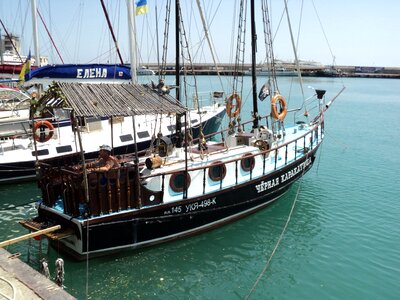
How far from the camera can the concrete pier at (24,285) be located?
730cm

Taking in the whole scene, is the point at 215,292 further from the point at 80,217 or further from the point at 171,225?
the point at 80,217

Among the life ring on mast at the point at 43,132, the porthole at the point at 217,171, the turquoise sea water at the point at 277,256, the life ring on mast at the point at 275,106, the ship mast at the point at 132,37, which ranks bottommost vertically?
the turquoise sea water at the point at 277,256

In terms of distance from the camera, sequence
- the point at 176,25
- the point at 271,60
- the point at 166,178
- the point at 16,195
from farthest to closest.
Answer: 1. the point at 271,60
2. the point at 16,195
3. the point at 176,25
4. the point at 166,178

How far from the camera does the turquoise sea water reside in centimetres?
1037

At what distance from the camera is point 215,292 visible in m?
10.2

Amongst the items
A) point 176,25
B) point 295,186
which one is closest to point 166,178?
Result: point 176,25

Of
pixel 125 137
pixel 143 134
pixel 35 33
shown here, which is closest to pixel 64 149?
pixel 125 137

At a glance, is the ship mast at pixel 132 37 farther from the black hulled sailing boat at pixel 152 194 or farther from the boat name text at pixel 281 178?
the boat name text at pixel 281 178

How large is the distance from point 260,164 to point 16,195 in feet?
36.9

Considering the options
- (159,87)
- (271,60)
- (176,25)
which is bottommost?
(159,87)

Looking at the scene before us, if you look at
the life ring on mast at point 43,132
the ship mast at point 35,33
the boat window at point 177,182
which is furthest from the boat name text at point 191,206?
the ship mast at point 35,33

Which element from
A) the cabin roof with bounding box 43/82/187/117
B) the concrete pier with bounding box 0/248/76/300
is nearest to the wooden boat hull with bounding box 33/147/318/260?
the concrete pier with bounding box 0/248/76/300

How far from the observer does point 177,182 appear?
1230 cm

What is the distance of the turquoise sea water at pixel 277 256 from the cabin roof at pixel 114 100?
14.7 feet
